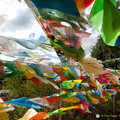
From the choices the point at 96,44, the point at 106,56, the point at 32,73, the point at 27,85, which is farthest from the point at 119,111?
the point at 32,73

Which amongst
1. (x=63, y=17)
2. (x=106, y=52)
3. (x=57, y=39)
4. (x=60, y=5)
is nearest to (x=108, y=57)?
(x=106, y=52)

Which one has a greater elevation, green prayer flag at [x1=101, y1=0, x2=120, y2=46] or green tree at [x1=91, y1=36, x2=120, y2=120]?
green prayer flag at [x1=101, y1=0, x2=120, y2=46]

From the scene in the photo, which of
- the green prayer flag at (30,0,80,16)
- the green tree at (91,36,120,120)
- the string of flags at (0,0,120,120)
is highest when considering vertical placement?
the green prayer flag at (30,0,80,16)

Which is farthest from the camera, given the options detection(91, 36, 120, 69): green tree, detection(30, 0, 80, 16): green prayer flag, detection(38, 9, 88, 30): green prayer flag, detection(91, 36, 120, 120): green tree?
detection(91, 36, 120, 69): green tree

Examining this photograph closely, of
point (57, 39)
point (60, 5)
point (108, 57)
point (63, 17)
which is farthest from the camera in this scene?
point (108, 57)

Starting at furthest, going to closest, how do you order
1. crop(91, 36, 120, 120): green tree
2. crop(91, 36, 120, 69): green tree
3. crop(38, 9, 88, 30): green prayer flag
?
crop(91, 36, 120, 69): green tree
crop(91, 36, 120, 120): green tree
crop(38, 9, 88, 30): green prayer flag

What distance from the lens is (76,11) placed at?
85cm

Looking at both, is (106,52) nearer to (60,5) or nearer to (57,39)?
(57,39)

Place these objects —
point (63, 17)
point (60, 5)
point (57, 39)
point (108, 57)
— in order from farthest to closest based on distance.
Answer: point (108, 57)
point (57, 39)
point (63, 17)
point (60, 5)

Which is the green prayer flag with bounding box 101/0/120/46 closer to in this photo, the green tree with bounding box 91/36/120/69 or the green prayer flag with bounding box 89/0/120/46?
the green prayer flag with bounding box 89/0/120/46

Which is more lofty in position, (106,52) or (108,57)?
(106,52)

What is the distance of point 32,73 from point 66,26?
713mm

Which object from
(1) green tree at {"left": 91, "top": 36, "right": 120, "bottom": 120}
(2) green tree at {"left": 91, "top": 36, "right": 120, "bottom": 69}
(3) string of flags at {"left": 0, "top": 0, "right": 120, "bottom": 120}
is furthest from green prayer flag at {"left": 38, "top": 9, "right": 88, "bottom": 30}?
(2) green tree at {"left": 91, "top": 36, "right": 120, "bottom": 69}

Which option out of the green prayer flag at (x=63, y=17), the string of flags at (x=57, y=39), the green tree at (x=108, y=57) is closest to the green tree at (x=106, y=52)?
the green tree at (x=108, y=57)
